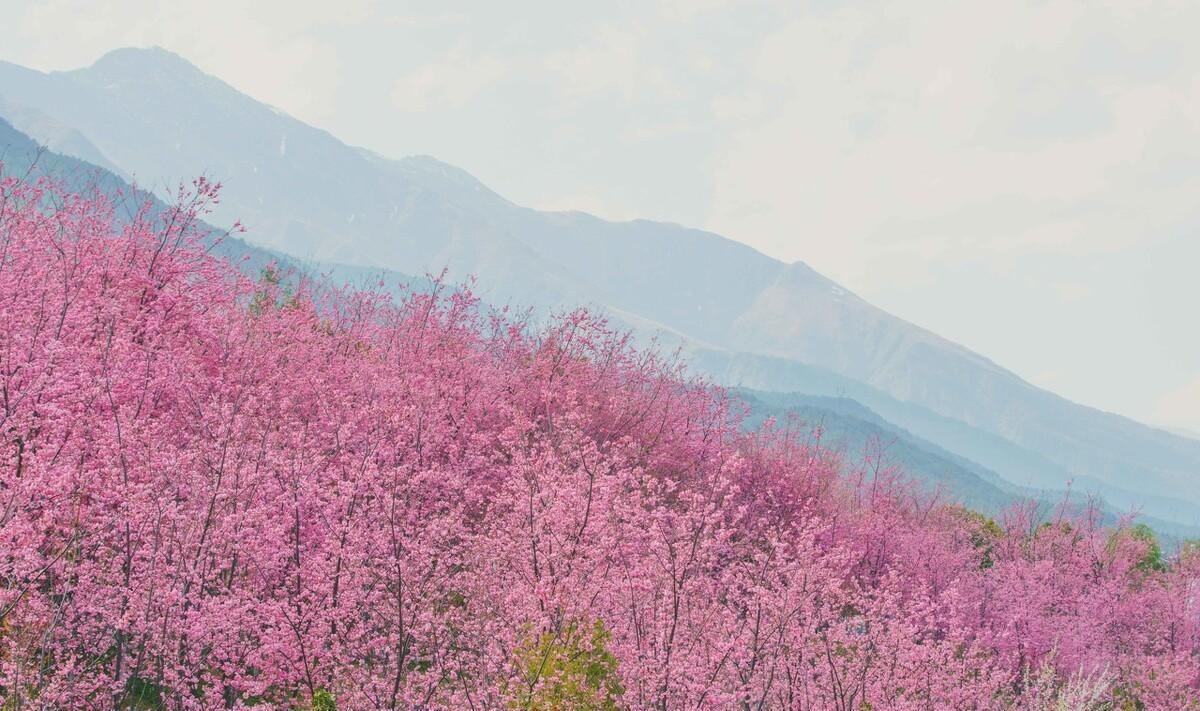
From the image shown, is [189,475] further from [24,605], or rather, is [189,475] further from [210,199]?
[210,199]

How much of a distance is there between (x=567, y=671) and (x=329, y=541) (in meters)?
3.22

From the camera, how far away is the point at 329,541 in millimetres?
9781

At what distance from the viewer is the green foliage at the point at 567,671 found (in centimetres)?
880

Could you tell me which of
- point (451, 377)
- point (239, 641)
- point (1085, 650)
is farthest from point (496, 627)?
point (1085, 650)

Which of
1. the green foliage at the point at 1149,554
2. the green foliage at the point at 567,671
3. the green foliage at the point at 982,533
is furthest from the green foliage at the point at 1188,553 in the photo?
the green foliage at the point at 567,671

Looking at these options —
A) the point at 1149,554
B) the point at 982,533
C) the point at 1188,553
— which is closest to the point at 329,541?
the point at 982,533

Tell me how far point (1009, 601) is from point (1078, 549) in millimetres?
10580

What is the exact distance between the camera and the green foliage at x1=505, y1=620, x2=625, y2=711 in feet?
28.9

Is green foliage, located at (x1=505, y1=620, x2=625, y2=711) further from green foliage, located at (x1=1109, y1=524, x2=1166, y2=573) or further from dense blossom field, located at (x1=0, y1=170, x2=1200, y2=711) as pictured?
green foliage, located at (x1=1109, y1=524, x2=1166, y2=573)

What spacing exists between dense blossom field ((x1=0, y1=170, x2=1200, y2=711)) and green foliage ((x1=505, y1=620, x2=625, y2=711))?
1.5 inches

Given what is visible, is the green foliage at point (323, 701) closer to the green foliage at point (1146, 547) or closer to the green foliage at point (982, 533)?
the green foliage at point (982, 533)

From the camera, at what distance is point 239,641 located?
9484 millimetres

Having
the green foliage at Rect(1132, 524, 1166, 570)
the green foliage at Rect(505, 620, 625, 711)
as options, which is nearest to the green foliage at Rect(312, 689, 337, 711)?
the green foliage at Rect(505, 620, 625, 711)

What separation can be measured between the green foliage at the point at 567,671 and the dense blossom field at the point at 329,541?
4cm
